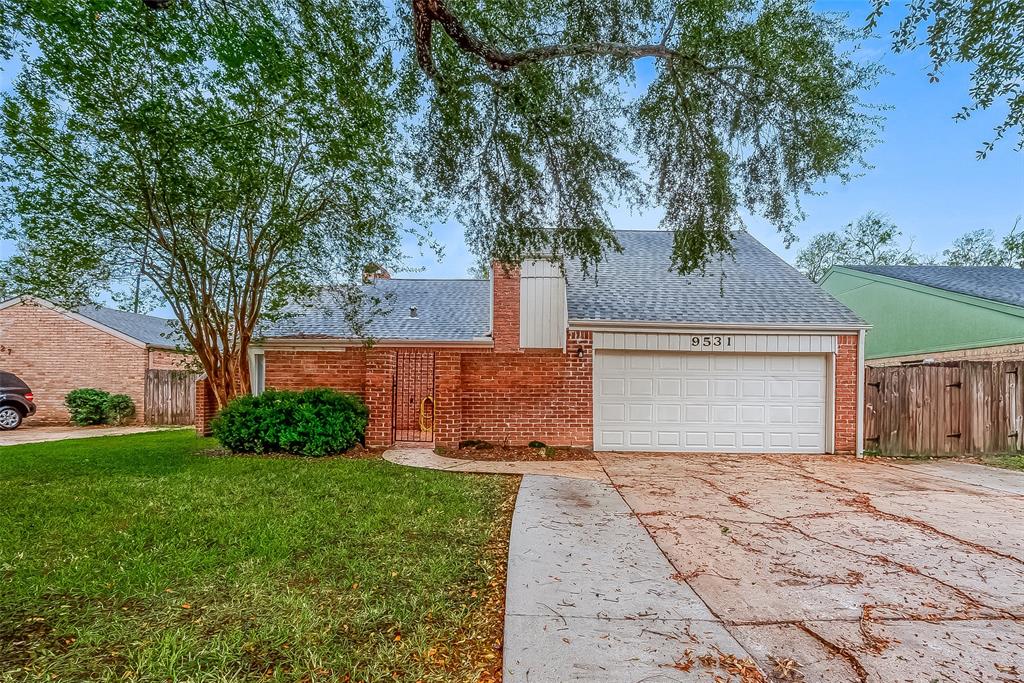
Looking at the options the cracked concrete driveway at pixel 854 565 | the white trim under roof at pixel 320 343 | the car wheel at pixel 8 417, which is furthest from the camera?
the car wheel at pixel 8 417

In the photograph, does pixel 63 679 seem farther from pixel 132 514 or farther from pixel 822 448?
pixel 822 448

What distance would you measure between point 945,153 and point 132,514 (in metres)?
13.8

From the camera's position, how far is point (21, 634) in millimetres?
2281

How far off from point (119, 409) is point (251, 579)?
13.7 m

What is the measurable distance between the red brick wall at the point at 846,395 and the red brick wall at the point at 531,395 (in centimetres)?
445

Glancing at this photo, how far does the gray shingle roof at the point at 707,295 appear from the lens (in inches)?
327

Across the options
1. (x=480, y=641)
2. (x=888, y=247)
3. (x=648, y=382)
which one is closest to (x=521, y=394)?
(x=648, y=382)

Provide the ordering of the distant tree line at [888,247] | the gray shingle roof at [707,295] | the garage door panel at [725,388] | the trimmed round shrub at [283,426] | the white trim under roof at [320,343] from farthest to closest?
1. the distant tree line at [888,247]
2. the white trim under roof at [320,343]
3. the garage door panel at [725,388]
4. the gray shingle roof at [707,295]
5. the trimmed round shrub at [283,426]

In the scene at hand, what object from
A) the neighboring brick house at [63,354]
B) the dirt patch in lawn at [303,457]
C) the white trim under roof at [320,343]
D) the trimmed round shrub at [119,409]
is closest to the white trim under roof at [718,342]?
the white trim under roof at [320,343]

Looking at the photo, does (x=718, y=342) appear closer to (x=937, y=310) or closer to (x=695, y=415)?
(x=695, y=415)

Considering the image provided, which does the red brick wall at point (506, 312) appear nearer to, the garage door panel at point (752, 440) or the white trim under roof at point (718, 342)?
the white trim under roof at point (718, 342)

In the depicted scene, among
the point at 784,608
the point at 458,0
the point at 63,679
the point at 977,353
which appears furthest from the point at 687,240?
the point at 977,353

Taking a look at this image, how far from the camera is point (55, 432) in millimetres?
11273

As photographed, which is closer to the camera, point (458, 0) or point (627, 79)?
point (458, 0)
